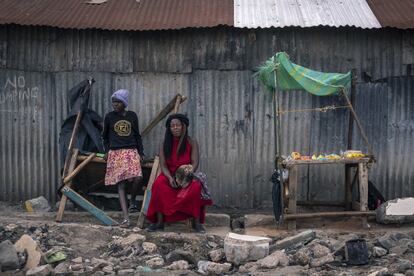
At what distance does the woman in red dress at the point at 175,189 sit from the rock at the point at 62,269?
1.36m

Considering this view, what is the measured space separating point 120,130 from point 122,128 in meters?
0.04

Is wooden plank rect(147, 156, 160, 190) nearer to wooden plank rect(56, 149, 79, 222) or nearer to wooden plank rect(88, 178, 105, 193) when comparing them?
wooden plank rect(88, 178, 105, 193)

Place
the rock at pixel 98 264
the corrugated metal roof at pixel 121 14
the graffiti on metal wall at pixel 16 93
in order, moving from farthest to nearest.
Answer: the graffiti on metal wall at pixel 16 93 < the corrugated metal roof at pixel 121 14 < the rock at pixel 98 264

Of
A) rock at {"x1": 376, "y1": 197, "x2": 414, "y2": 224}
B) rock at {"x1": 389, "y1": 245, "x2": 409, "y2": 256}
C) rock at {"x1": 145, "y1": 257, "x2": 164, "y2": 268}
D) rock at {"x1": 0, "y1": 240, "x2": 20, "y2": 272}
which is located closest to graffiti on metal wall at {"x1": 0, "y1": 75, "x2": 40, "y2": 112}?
rock at {"x1": 0, "y1": 240, "x2": 20, "y2": 272}

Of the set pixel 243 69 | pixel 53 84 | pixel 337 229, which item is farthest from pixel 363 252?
pixel 53 84

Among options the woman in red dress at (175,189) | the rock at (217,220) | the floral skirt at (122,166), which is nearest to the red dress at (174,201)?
the woman in red dress at (175,189)

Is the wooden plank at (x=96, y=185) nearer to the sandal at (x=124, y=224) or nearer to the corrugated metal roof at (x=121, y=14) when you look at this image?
the sandal at (x=124, y=224)

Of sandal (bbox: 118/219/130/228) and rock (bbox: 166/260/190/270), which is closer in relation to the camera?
rock (bbox: 166/260/190/270)

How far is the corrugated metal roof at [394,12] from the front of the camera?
8016 millimetres

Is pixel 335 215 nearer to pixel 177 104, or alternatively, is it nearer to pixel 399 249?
pixel 399 249

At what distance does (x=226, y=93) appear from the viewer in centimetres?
861

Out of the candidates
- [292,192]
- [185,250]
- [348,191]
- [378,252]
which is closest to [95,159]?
[185,250]

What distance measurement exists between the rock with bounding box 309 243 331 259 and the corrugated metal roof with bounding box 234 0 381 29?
3.08 metres

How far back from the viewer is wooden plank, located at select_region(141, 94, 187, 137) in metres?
8.04
